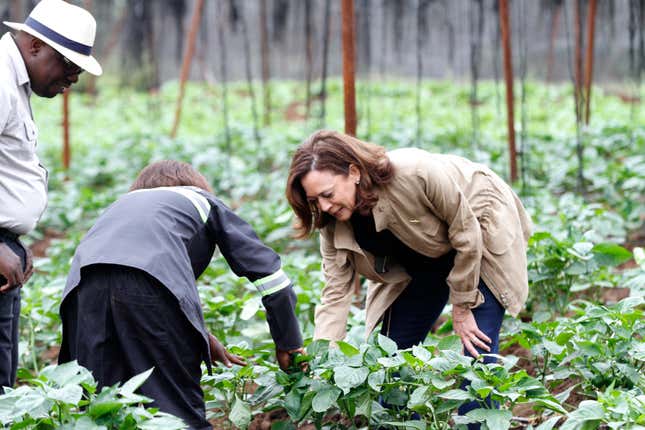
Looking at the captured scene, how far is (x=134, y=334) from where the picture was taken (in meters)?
2.46

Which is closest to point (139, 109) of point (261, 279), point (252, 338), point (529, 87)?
point (529, 87)

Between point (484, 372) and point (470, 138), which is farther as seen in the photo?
point (470, 138)

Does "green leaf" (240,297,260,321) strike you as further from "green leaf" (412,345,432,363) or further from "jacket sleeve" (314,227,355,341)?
"green leaf" (412,345,432,363)

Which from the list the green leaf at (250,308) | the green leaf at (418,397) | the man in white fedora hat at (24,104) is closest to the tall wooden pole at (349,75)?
the green leaf at (250,308)

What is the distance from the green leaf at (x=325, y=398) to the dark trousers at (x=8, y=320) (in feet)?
3.55

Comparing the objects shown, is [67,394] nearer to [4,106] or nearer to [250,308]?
[4,106]

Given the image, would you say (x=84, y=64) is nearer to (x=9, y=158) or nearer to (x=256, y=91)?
(x=9, y=158)

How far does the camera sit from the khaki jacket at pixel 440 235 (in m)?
2.68

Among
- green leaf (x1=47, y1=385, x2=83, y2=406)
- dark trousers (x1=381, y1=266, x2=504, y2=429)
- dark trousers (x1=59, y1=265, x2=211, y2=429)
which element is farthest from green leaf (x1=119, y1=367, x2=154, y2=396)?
dark trousers (x1=381, y1=266, x2=504, y2=429)

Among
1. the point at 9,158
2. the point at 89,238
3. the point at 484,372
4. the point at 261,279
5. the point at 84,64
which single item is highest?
the point at 84,64

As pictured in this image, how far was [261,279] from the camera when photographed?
2.60 metres

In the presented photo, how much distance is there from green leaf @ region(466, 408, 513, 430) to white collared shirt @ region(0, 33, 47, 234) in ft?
4.97

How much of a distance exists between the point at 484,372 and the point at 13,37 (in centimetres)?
184

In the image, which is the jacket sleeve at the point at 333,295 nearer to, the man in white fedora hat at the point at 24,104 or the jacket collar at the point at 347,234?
the jacket collar at the point at 347,234
